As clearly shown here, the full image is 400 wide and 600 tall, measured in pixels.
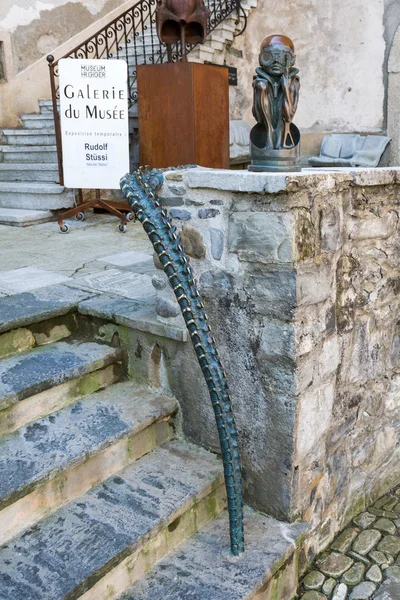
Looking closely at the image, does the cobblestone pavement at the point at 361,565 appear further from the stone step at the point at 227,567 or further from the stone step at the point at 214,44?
the stone step at the point at 214,44

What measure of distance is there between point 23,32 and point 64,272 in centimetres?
469

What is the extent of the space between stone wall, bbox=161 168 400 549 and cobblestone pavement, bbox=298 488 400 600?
72 mm

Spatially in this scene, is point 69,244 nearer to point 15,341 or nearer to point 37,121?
point 15,341

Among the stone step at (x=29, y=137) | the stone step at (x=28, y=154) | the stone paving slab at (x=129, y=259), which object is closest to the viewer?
the stone paving slab at (x=129, y=259)

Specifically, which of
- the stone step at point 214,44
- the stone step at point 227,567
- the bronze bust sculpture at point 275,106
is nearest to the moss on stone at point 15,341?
the stone step at point 227,567

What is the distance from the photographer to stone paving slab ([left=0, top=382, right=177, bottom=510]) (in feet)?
5.72

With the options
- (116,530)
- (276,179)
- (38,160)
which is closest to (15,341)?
(116,530)

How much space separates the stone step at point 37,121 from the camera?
20.7ft

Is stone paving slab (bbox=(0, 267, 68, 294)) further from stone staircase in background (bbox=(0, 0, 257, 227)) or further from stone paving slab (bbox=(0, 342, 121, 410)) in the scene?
stone staircase in background (bbox=(0, 0, 257, 227))

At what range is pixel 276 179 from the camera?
65.7 inches

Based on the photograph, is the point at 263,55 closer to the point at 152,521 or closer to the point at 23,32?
the point at 152,521

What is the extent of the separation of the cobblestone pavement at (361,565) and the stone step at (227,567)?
0.13 m

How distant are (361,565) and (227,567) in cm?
62

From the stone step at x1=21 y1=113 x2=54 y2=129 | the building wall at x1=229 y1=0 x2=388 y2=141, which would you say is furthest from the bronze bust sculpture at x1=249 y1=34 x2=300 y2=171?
the stone step at x1=21 y1=113 x2=54 y2=129
